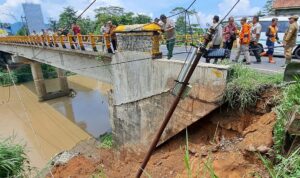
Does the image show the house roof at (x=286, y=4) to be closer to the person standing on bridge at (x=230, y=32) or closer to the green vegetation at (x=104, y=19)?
the person standing on bridge at (x=230, y=32)

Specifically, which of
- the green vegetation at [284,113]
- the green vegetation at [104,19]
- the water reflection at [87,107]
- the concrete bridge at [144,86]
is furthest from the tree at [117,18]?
the green vegetation at [284,113]

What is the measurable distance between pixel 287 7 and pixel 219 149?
1879cm

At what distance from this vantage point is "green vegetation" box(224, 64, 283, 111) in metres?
4.71

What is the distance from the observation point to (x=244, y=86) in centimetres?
475

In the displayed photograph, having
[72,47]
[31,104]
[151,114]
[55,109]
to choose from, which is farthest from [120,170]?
[31,104]

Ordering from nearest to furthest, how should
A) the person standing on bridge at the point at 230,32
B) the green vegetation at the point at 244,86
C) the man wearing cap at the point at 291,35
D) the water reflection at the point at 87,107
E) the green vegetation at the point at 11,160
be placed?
the green vegetation at the point at 11,160, the green vegetation at the point at 244,86, the man wearing cap at the point at 291,35, the person standing on bridge at the point at 230,32, the water reflection at the point at 87,107

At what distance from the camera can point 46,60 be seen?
16.4 meters

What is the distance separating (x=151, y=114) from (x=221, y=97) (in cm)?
249

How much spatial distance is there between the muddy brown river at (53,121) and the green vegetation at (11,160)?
218 inches

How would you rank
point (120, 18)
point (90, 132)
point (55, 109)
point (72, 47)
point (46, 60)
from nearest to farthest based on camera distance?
point (72, 47) → point (90, 132) → point (46, 60) → point (55, 109) → point (120, 18)

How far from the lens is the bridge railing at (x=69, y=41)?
9.76 meters

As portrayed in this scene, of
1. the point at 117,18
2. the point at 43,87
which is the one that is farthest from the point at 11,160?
the point at 117,18

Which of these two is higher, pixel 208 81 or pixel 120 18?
pixel 120 18

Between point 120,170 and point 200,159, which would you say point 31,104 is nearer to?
point 120,170
